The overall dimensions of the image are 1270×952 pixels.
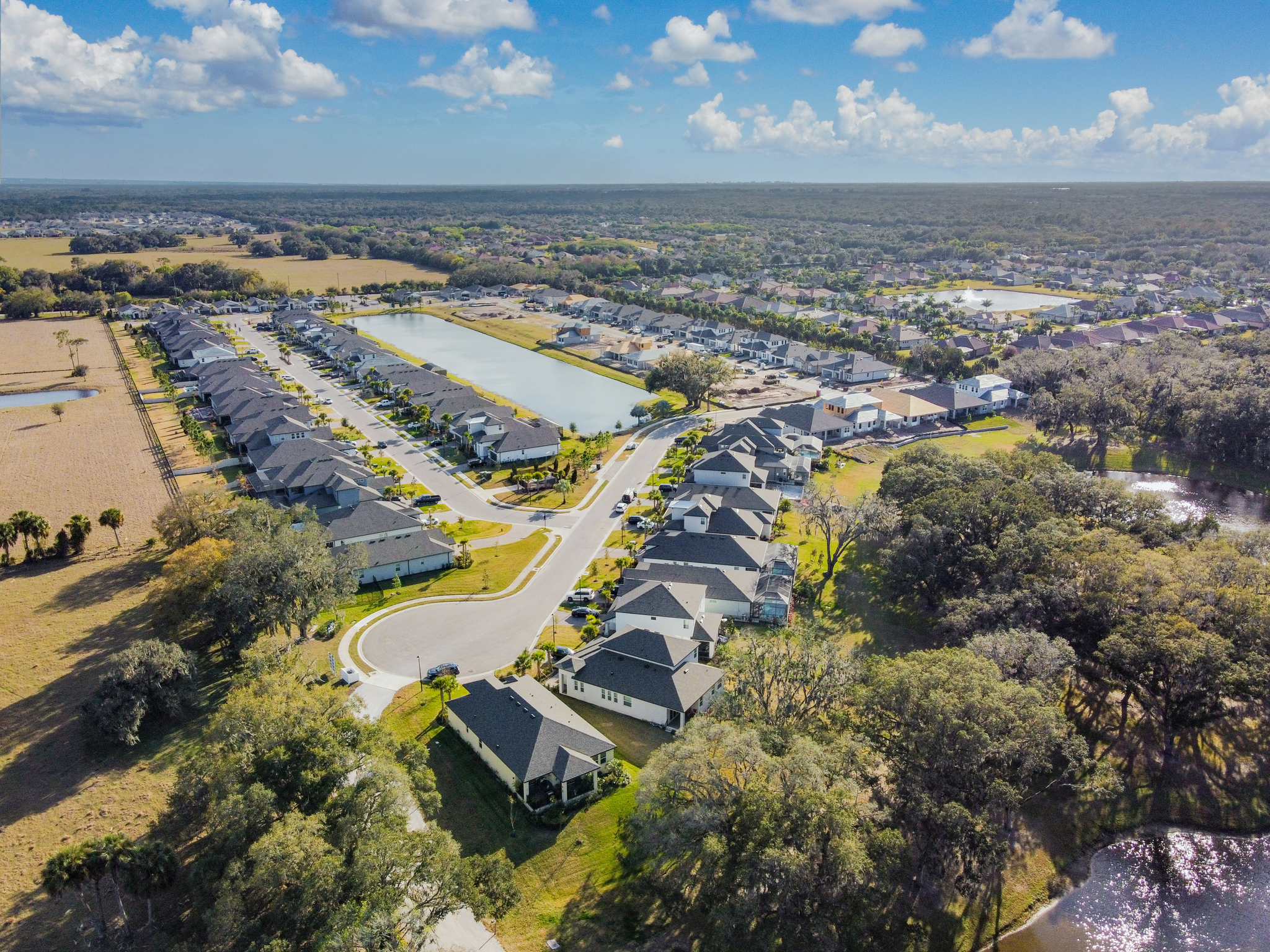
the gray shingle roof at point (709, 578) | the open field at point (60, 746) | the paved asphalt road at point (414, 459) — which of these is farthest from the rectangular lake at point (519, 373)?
the open field at point (60, 746)

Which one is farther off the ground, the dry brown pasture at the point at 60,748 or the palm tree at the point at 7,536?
the palm tree at the point at 7,536

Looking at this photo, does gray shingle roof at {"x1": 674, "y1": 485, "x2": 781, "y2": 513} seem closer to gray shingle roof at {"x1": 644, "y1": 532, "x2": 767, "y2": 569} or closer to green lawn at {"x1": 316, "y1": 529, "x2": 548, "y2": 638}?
gray shingle roof at {"x1": 644, "y1": 532, "x2": 767, "y2": 569}

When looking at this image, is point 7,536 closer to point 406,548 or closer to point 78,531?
point 78,531

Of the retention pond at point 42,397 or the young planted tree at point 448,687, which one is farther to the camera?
the retention pond at point 42,397

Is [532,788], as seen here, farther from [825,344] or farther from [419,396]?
[825,344]

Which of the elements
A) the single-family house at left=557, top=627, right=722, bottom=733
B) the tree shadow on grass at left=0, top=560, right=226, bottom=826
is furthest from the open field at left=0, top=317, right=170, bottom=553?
the single-family house at left=557, top=627, right=722, bottom=733

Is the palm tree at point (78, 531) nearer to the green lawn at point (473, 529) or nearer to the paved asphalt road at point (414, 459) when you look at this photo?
the paved asphalt road at point (414, 459)
